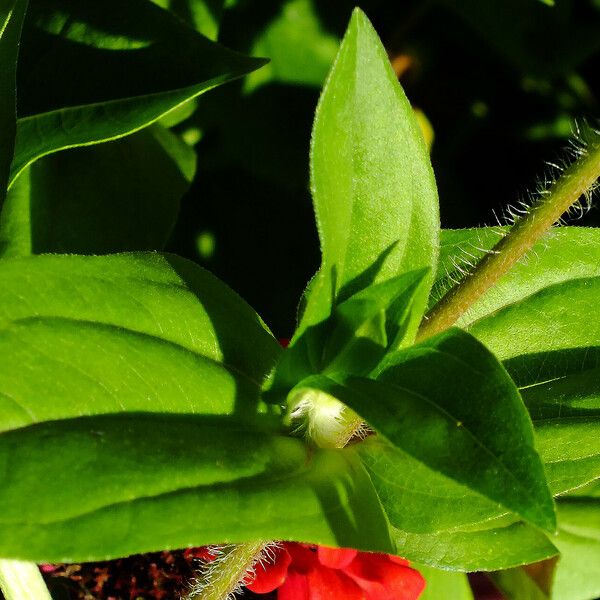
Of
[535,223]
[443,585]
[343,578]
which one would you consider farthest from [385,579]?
[535,223]

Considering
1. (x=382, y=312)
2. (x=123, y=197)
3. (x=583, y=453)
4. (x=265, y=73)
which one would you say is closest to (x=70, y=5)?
(x=123, y=197)

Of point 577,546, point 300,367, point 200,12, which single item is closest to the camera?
point 300,367

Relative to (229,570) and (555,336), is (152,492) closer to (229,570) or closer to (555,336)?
(229,570)

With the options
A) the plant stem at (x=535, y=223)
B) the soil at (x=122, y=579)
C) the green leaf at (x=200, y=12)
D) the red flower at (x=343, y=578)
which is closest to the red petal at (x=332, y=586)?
the red flower at (x=343, y=578)

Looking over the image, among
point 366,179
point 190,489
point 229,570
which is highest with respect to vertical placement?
point 366,179

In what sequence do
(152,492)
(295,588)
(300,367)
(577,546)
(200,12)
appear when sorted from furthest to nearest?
(200,12)
(577,546)
(295,588)
(300,367)
(152,492)

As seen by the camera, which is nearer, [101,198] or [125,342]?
[125,342]

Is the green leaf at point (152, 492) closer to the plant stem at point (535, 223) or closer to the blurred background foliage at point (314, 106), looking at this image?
the plant stem at point (535, 223)
